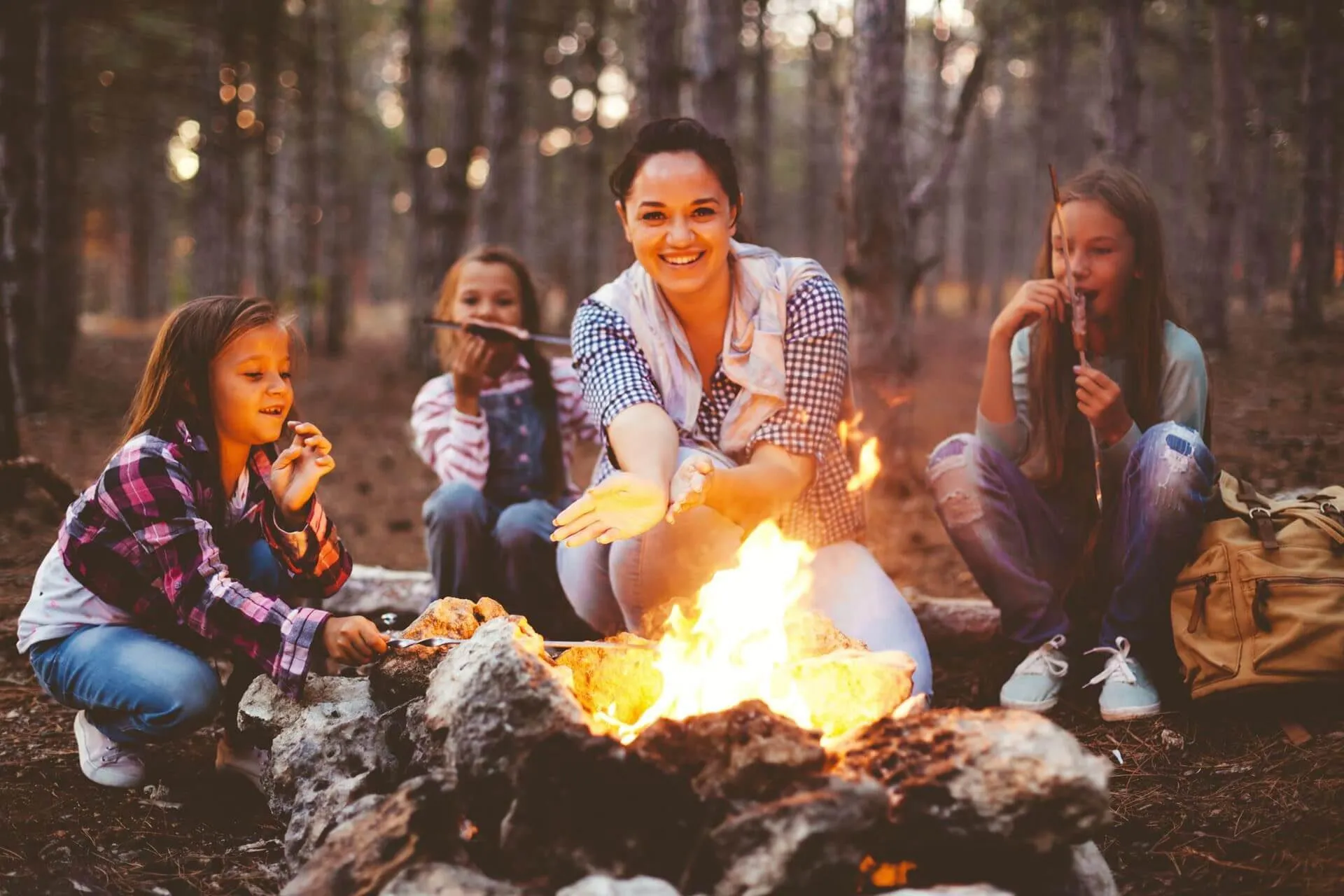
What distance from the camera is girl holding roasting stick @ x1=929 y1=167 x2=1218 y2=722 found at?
3.21m

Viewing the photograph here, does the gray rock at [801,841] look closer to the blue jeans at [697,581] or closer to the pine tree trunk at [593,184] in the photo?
the blue jeans at [697,581]

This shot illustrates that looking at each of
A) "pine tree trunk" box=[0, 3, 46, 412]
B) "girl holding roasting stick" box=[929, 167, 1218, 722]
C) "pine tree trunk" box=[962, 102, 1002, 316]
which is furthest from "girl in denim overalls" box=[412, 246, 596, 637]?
"pine tree trunk" box=[962, 102, 1002, 316]

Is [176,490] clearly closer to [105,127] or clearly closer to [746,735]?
[746,735]

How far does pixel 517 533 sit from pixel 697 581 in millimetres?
955

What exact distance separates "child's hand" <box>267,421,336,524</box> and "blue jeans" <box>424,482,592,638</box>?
0.84m

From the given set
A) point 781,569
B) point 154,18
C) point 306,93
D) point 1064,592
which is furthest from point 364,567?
point 154,18

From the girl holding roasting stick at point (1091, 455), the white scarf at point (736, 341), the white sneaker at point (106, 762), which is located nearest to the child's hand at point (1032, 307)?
the girl holding roasting stick at point (1091, 455)

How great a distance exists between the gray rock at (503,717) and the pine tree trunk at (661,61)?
19.7 ft

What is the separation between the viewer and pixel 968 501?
11.5 ft

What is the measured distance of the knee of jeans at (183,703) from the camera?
286 centimetres

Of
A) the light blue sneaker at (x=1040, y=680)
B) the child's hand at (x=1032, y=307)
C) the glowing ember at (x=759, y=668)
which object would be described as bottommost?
the light blue sneaker at (x=1040, y=680)

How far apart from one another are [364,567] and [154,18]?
47.3 ft

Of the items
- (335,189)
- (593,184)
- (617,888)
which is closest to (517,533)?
(617,888)

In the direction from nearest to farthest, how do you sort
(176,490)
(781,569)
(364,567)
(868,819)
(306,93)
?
1. (868,819)
2. (176,490)
3. (781,569)
4. (364,567)
5. (306,93)
